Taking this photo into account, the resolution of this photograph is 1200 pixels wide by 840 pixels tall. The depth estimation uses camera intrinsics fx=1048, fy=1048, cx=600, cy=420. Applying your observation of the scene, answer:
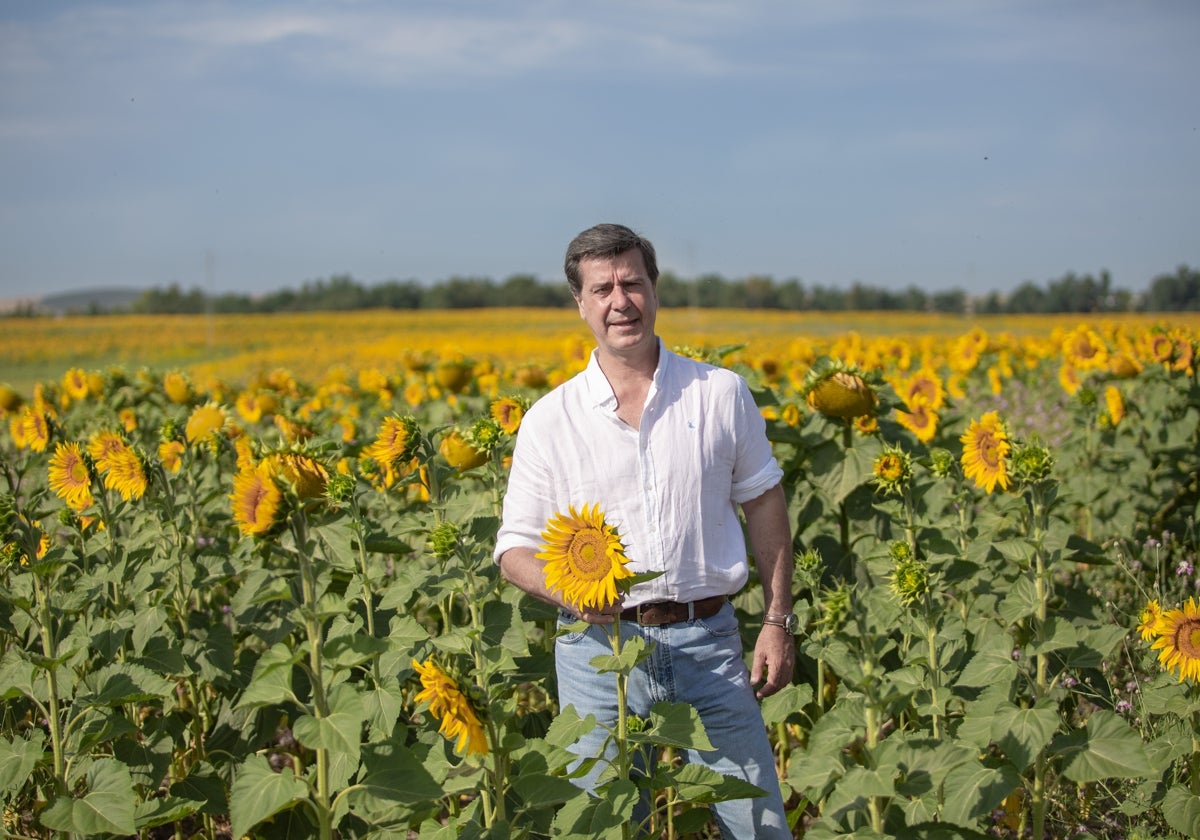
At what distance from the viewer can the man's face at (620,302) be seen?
2581 millimetres

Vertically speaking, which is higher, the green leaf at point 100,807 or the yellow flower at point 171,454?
the yellow flower at point 171,454

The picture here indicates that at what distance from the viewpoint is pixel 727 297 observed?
151 ft

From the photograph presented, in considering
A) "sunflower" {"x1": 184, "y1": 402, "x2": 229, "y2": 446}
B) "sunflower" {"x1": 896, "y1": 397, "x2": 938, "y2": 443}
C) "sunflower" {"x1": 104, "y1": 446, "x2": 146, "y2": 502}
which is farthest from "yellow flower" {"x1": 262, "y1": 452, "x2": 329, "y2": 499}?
"sunflower" {"x1": 896, "y1": 397, "x2": 938, "y2": 443}

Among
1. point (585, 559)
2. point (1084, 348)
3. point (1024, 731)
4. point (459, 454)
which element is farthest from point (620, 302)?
point (1084, 348)

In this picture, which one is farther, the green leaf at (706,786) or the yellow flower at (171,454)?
the yellow flower at (171,454)

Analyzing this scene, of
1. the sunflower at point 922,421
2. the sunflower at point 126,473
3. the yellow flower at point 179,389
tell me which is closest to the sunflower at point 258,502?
the sunflower at point 126,473

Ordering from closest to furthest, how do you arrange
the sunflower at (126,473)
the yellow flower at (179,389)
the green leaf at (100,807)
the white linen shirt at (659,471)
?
the green leaf at (100,807) < the white linen shirt at (659,471) < the sunflower at (126,473) < the yellow flower at (179,389)

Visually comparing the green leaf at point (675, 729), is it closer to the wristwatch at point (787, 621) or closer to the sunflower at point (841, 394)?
the wristwatch at point (787, 621)

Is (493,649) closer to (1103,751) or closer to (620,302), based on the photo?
(620,302)

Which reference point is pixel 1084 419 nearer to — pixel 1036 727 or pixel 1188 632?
pixel 1188 632

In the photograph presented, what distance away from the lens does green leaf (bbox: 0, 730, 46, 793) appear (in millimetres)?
2436

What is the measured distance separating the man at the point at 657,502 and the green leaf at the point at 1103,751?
0.68 m

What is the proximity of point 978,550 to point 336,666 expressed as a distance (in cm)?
185

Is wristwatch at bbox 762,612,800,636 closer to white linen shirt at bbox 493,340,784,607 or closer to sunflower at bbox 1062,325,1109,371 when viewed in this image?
white linen shirt at bbox 493,340,784,607
